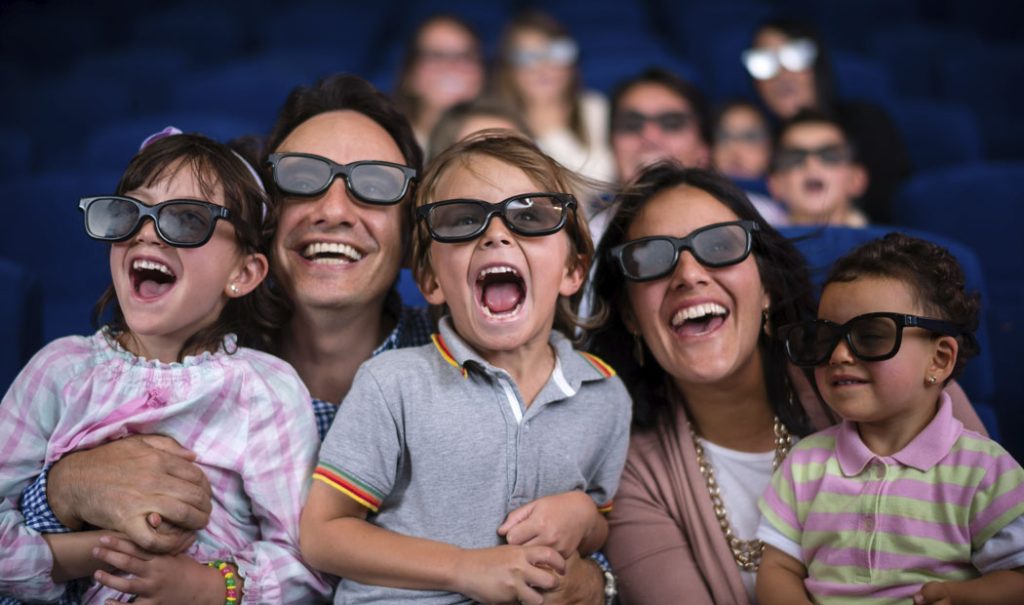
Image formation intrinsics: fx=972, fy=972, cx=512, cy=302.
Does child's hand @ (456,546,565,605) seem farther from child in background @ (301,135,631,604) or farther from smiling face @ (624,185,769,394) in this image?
smiling face @ (624,185,769,394)

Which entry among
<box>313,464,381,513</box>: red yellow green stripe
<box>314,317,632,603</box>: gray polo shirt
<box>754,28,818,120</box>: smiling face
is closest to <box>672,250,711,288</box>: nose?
<box>314,317,632,603</box>: gray polo shirt

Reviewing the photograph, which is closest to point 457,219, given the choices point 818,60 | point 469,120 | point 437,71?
point 469,120

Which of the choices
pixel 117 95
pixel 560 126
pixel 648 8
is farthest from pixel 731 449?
pixel 648 8

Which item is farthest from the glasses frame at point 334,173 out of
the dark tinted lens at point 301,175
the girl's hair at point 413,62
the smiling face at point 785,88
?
the smiling face at point 785,88

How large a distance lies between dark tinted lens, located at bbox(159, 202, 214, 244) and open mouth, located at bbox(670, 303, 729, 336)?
777 mm

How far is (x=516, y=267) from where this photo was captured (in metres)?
1.53

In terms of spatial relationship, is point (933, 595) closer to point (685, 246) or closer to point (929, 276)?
point (929, 276)

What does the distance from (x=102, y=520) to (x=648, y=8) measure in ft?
17.8

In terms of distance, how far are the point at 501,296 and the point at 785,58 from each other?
2981 millimetres

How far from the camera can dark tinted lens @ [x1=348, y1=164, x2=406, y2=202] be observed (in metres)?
1.70

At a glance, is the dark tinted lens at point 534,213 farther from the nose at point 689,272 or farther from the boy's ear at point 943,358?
the boy's ear at point 943,358

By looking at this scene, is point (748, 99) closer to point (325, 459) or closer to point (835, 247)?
point (835, 247)

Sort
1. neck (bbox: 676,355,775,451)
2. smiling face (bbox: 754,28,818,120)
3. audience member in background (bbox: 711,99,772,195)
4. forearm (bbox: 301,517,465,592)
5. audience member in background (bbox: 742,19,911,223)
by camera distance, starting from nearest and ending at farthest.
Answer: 1. forearm (bbox: 301,517,465,592)
2. neck (bbox: 676,355,775,451)
3. audience member in background (bbox: 742,19,911,223)
4. audience member in background (bbox: 711,99,772,195)
5. smiling face (bbox: 754,28,818,120)

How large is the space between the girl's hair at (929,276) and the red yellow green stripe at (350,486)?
792 millimetres
